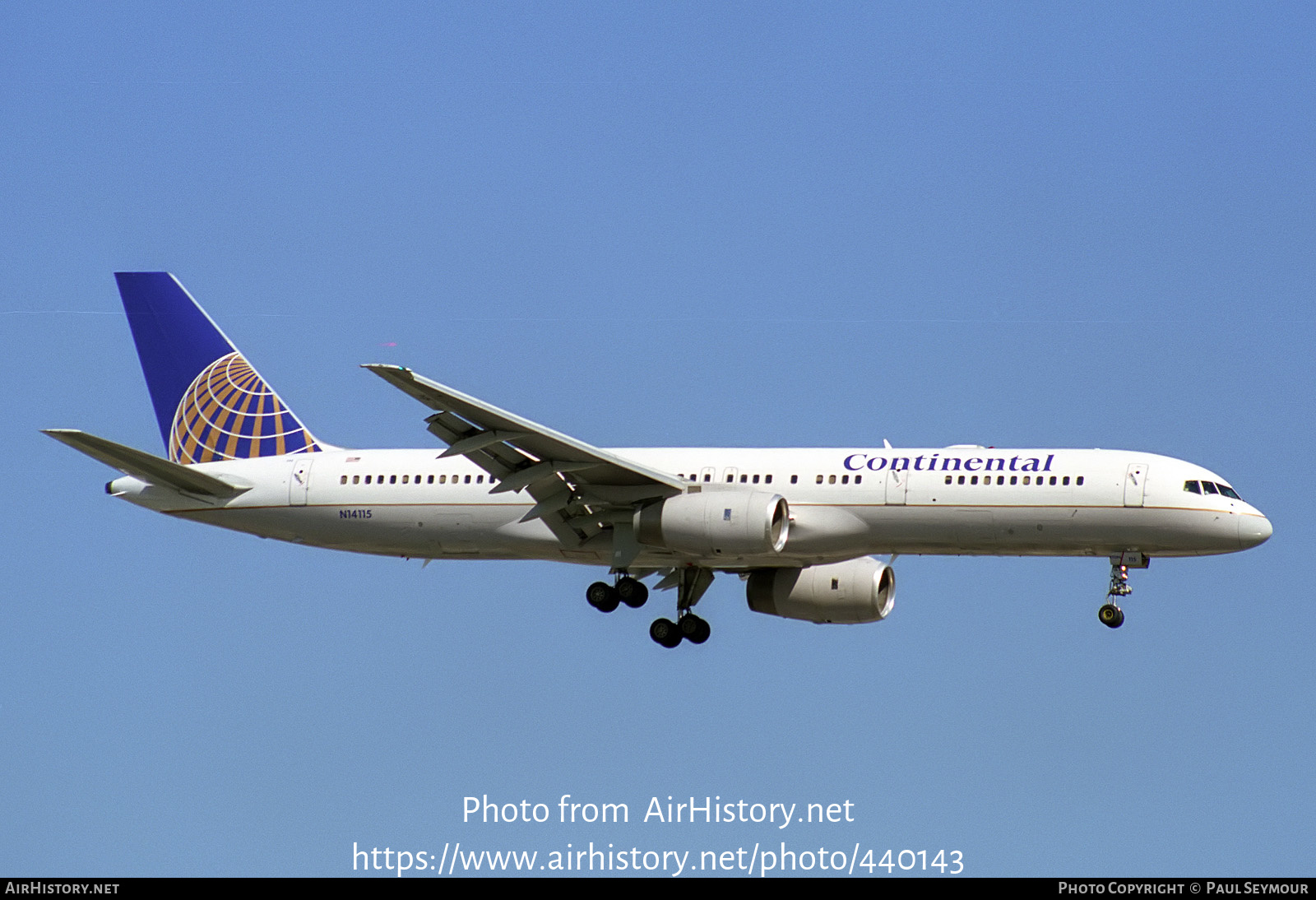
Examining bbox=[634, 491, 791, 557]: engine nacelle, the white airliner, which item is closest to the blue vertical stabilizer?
the white airliner

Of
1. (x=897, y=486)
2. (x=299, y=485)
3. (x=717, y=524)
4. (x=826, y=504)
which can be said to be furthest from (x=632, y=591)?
(x=299, y=485)

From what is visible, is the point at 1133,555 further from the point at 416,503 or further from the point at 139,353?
the point at 139,353

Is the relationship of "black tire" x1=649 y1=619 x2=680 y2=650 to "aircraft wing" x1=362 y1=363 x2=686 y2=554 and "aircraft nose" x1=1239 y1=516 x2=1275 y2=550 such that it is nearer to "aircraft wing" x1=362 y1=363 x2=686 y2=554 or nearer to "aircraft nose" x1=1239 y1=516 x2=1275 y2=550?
"aircraft wing" x1=362 y1=363 x2=686 y2=554

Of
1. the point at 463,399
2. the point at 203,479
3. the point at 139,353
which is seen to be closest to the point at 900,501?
the point at 463,399

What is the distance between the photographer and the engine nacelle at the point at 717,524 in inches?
1671

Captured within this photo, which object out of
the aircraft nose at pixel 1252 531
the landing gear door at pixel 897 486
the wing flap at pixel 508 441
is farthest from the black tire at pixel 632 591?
the aircraft nose at pixel 1252 531

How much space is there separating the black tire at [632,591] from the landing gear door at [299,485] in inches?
305

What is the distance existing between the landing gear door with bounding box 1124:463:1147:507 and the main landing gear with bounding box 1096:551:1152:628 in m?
1.32

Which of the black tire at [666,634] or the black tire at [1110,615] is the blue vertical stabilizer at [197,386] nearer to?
the black tire at [666,634]

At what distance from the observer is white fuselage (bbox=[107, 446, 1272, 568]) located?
42625mm

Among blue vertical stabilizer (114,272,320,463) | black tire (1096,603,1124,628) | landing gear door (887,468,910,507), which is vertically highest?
blue vertical stabilizer (114,272,320,463)
